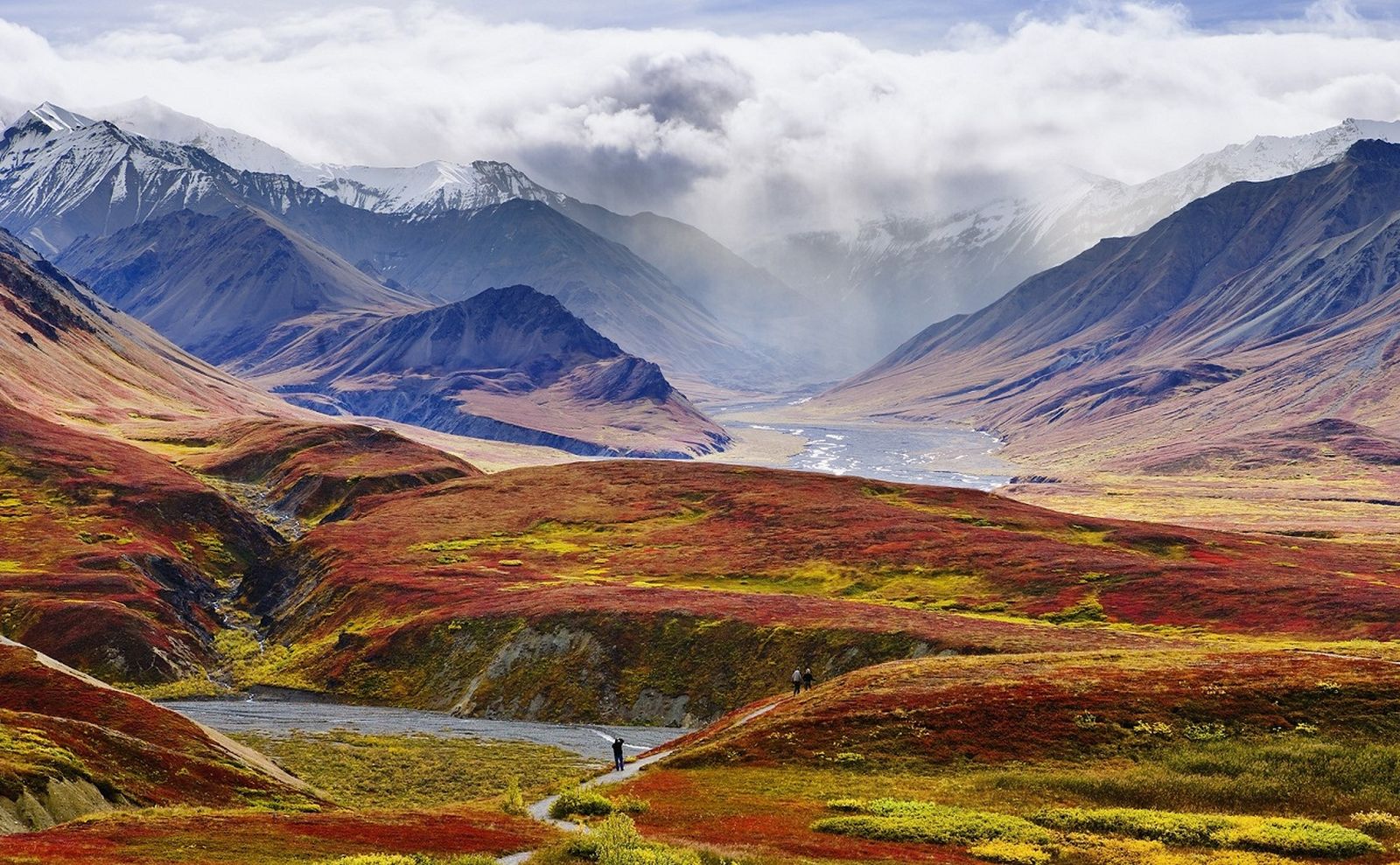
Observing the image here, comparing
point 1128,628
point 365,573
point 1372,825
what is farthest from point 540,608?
point 1372,825

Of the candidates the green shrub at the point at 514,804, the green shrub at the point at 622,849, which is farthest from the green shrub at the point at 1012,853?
the green shrub at the point at 514,804

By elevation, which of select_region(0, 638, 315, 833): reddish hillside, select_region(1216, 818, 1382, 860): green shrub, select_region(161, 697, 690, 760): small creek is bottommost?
select_region(161, 697, 690, 760): small creek

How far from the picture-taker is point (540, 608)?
12125 cm

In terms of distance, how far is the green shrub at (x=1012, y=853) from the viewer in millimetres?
38750

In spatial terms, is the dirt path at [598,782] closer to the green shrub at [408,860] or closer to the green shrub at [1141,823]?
the green shrub at [408,860]

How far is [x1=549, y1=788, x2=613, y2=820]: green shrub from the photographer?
48.8 m

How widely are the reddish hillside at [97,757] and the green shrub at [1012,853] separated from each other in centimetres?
3306

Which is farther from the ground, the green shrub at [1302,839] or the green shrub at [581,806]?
the green shrub at [1302,839]

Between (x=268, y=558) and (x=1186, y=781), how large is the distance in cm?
13971

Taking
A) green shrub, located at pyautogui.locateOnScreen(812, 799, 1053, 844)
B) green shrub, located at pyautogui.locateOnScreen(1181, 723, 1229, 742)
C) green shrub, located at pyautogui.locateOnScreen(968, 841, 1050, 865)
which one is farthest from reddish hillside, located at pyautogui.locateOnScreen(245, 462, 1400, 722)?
green shrub, located at pyautogui.locateOnScreen(968, 841, 1050, 865)

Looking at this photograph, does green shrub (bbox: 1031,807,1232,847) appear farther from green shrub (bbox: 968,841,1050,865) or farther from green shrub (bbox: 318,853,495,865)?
green shrub (bbox: 318,853,495,865)

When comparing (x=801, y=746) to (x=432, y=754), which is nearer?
(x=801, y=746)

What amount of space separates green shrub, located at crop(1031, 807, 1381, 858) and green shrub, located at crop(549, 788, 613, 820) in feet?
57.7

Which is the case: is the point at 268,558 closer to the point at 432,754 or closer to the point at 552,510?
the point at 552,510
